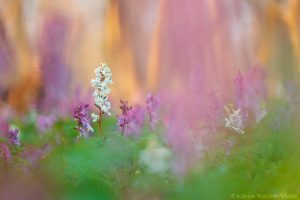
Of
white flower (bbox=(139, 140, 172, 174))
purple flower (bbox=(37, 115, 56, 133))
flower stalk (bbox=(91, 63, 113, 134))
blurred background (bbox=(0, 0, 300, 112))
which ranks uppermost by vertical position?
blurred background (bbox=(0, 0, 300, 112))

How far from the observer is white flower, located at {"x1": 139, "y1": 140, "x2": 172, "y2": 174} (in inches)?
79.6

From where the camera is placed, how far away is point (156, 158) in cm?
205

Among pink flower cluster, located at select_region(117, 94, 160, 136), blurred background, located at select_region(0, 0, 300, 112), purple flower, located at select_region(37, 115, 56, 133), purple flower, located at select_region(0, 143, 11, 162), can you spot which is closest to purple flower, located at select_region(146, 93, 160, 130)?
pink flower cluster, located at select_region(117, 94, 160, 136)

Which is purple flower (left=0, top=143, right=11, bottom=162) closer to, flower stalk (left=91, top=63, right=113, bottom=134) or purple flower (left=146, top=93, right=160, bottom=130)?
flower stalk (left=91, top=63, right=113, bottom=134)

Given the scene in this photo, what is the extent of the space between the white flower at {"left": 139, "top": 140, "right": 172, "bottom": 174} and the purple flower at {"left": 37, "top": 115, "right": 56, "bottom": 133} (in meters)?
1.24

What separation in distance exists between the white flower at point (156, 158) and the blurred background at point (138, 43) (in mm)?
1070

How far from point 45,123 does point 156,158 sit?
1.41m

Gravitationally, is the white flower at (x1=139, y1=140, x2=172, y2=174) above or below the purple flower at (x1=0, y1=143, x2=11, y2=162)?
below

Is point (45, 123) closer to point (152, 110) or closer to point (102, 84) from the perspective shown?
point (152, 110)

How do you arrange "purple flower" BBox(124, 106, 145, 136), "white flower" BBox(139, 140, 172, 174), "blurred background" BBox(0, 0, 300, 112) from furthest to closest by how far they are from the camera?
"blurred background" BBox(0, 0, 300, 112) < "purple flower" BBox(124, 106, 145, 136) < "white flower" BBox(139, 140, 172, 174)

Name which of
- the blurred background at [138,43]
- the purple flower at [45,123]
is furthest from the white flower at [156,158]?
the purple flower at [45,123]

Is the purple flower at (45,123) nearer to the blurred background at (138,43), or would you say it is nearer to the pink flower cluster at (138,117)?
the blurred background at (138,43)

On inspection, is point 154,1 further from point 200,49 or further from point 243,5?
point 200,49

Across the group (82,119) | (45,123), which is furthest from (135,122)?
(45,123)
